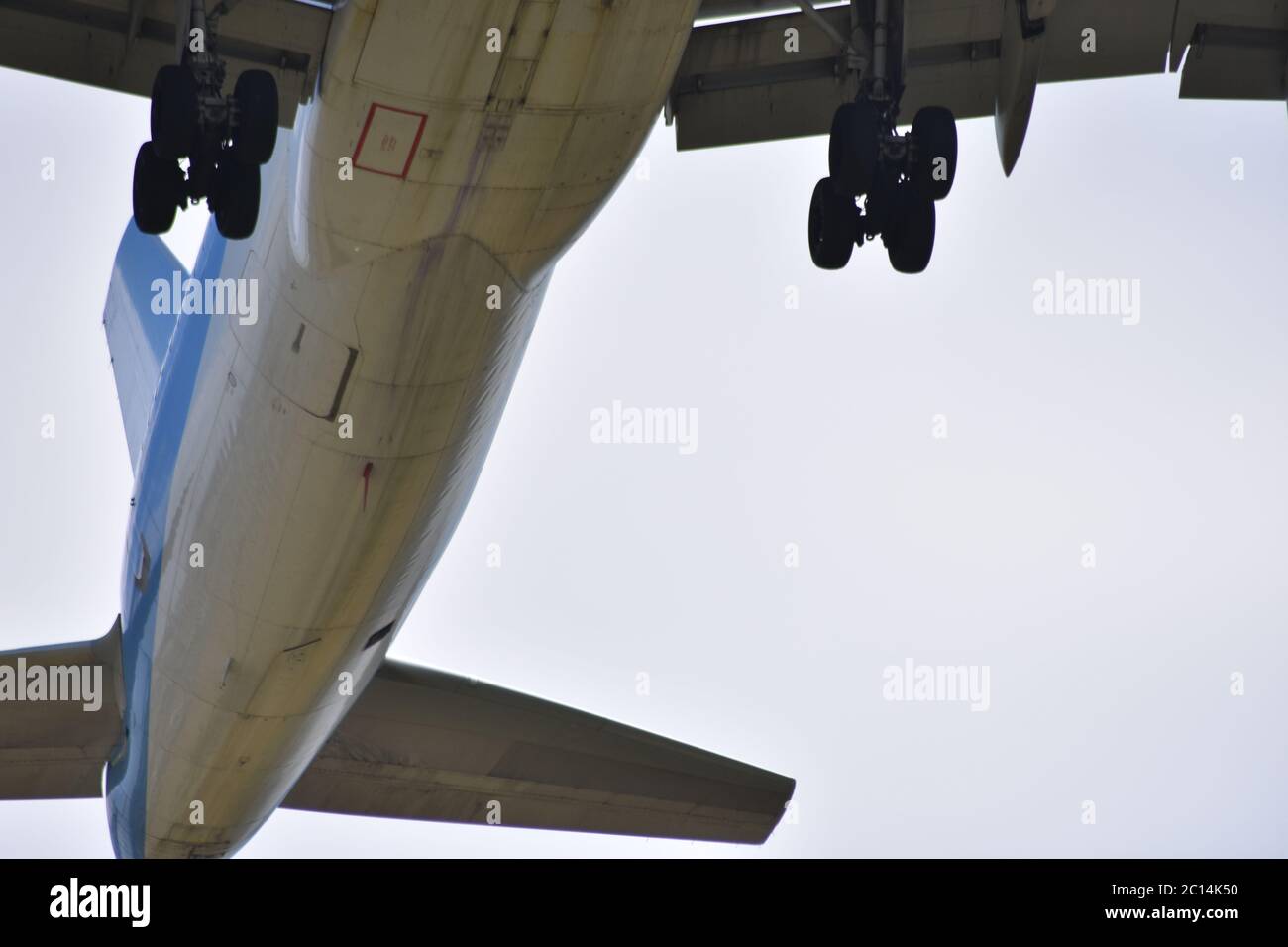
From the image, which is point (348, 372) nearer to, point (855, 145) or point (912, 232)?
point (855, 145)

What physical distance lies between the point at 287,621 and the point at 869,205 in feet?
19.7

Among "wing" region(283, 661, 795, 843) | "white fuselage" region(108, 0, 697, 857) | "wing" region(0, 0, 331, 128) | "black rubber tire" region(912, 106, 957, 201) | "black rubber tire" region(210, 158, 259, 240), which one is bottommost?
"wing" region(283, 661, 795, 843)

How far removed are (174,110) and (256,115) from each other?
563 millimetres

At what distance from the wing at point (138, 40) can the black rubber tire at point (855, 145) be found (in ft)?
13.5

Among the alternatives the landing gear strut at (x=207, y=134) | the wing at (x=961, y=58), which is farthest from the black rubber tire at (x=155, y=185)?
the wing at (x=961, y=58)

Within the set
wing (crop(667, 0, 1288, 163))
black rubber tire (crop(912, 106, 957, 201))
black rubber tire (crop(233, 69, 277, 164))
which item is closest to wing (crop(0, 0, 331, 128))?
black rubber tire (crop(233, 69, 277, 164))

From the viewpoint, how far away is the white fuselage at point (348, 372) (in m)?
11.5

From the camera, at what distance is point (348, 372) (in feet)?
45.8

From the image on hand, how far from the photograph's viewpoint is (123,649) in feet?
64.2

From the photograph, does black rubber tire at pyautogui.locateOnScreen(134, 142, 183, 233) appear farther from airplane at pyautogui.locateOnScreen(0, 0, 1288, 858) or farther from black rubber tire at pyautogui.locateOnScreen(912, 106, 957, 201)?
black rubber tire at pyautogui.locateOnScreen(912, 106, 957, 201)

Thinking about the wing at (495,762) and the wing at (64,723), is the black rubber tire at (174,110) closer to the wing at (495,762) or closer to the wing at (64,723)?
the wing at (64,723)

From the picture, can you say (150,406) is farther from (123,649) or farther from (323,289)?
(323,289)

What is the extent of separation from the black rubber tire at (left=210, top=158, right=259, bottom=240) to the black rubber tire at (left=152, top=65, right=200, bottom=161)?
0.36 m

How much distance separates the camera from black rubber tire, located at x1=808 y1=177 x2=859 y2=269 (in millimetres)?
15461
